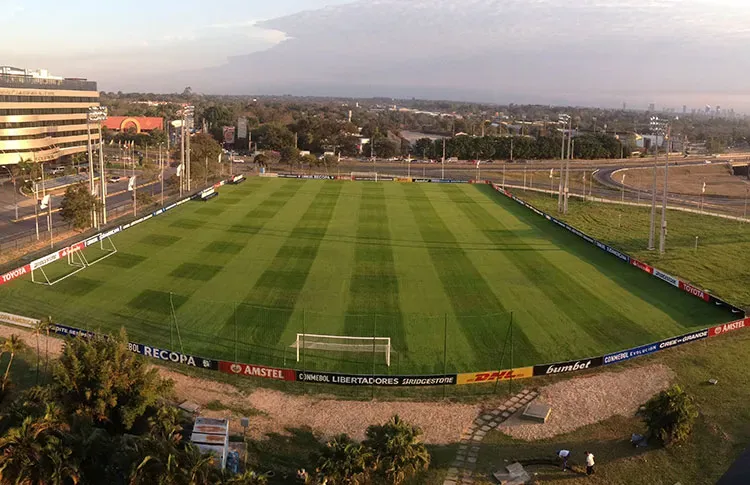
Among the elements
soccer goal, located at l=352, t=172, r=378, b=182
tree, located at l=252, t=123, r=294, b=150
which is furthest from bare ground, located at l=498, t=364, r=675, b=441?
tree, located at l=252, t=123, r=294, b=150

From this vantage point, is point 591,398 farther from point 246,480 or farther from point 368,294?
point 368,294

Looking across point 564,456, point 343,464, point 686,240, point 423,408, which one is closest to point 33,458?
point 343,464

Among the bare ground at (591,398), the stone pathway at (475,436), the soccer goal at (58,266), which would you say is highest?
the soccer goal at (58,266)

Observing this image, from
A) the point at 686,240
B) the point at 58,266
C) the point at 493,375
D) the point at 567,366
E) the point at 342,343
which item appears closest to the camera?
the point at 493,375

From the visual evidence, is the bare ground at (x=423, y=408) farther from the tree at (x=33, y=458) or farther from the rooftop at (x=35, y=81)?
the rooftop at (x=35, y=81)

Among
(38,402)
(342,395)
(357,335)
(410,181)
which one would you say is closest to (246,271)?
(357,335)

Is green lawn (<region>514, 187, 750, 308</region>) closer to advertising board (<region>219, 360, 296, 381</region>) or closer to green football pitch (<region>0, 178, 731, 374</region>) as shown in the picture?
green football pitch (<region>0, 178, 731, 374</region>)

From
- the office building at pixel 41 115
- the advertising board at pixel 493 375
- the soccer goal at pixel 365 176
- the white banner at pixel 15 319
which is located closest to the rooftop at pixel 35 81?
the office building at pixel 41 115
